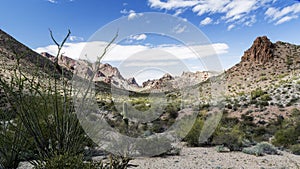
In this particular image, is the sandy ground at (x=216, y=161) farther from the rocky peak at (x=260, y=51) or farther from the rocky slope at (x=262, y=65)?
the rocky peak at (x=260, y=51)

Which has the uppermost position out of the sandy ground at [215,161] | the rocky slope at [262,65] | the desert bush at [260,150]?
the rocky slope at [262,65]

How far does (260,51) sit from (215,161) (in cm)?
4906

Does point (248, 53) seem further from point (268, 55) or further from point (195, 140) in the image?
point (195, 140)

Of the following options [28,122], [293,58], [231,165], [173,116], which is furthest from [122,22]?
[293,58]

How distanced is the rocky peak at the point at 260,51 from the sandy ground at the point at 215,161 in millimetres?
45481

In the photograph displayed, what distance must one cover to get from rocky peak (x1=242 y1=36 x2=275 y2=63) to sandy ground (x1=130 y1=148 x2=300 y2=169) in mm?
45481

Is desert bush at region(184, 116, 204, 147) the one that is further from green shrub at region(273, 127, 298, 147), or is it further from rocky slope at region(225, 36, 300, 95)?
rocky slope at region(225, 36, 300, 95)

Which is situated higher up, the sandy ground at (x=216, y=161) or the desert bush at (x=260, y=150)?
the desert bush at (x=260, y=150)

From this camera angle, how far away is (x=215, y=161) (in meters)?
9.70

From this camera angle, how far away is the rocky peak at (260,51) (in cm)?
5336

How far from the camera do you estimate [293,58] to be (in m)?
50.2

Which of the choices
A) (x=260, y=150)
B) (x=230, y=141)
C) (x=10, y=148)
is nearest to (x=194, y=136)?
(x=230, y=141)

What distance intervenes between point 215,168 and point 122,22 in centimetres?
522

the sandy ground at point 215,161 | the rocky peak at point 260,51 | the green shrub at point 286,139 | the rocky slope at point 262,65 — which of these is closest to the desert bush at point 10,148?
the sandy ground at point 215,161
